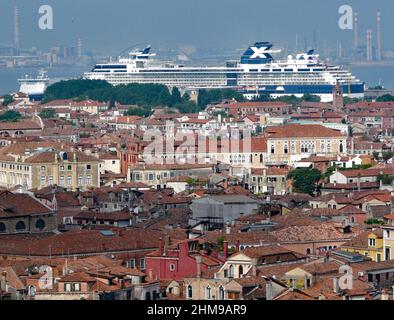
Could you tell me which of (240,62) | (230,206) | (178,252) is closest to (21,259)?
(178,252)

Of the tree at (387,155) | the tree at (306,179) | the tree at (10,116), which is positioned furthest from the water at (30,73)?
the tree at (306,179)

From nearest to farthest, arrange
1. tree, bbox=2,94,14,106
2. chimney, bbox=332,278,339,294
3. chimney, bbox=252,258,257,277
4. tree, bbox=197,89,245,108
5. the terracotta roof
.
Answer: chimney, bbox=332,278,339,294, chimney, bbox=252,258,257,277, the terracotta roof, tree, bbox=2,94,14,106, tree, bbox=197,89,245,108

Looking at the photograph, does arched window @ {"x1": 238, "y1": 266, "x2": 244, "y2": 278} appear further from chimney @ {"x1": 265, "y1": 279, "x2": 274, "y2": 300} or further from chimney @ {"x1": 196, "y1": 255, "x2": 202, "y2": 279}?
chimney @ {"x1": 265, "y1": 279, "x2": 274, "y2": 300}

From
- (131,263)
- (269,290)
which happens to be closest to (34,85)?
(131,263)

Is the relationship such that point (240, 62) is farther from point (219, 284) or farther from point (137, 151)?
point (219, 284)

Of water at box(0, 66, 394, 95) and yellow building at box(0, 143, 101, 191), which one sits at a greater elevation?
water at box(0, 66, 394, 95)

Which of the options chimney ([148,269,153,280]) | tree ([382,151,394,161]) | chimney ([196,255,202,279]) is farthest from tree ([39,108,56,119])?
chimney ([196,255,202,279])

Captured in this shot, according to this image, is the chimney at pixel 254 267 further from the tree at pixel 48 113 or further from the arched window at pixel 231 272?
the tree at pixel 48 113
